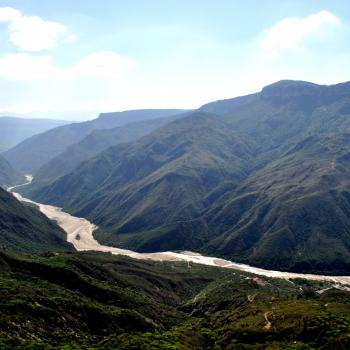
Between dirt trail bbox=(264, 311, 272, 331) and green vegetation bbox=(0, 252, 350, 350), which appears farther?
dirt trail bbox=(264, 311, 272, 331)

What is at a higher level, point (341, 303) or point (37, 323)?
point (37, 323)

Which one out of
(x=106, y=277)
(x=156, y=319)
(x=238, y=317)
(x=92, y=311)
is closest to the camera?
(x=92, y=311)

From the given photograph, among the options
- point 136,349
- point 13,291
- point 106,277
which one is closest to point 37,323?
point 13,291

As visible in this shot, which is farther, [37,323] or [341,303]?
[341,303]

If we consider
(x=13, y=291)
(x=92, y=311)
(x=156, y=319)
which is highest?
(x=13, y=291)

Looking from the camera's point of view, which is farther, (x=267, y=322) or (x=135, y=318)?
(x=135, y=318)

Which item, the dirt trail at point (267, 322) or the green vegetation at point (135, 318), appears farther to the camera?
the dirt trail at point (267, 322)

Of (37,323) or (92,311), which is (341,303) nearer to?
(92,311)

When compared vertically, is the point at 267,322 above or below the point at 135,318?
below
